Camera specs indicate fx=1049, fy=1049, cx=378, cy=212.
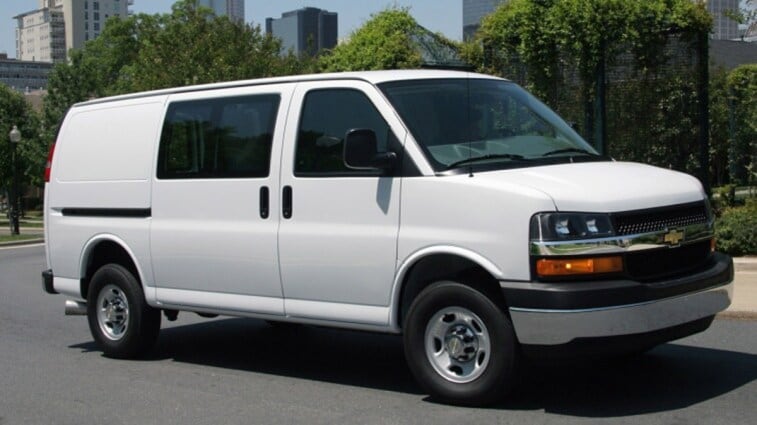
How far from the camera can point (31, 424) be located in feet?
23.1

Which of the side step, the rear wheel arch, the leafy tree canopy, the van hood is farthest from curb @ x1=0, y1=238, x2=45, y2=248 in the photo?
the van hood

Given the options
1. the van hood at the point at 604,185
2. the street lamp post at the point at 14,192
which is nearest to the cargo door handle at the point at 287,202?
the van hood at the point at 604,185

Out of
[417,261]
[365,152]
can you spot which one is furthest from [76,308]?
[417,261]

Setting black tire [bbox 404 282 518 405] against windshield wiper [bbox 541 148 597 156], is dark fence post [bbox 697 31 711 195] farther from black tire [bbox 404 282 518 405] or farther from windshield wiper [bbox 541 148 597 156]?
black tire [bbox 404 282 518 405]

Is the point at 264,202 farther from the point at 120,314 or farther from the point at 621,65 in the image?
the point at 621,65

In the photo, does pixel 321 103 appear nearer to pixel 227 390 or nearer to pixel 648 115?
pixel 227 390

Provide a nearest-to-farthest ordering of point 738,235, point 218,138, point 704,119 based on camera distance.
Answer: point 218,138
point 738,235
point 704,119

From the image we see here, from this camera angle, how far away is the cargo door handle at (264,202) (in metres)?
7.86

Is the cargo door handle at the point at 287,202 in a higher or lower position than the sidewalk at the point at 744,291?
higher

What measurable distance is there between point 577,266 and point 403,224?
1.32 m

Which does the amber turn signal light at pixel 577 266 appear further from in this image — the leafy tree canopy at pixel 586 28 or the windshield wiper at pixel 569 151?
the leafy tree canopy at pixel 586 28

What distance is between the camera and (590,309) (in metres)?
6.19

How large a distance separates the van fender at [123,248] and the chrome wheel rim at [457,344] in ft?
9.82

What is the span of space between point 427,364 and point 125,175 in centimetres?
360
